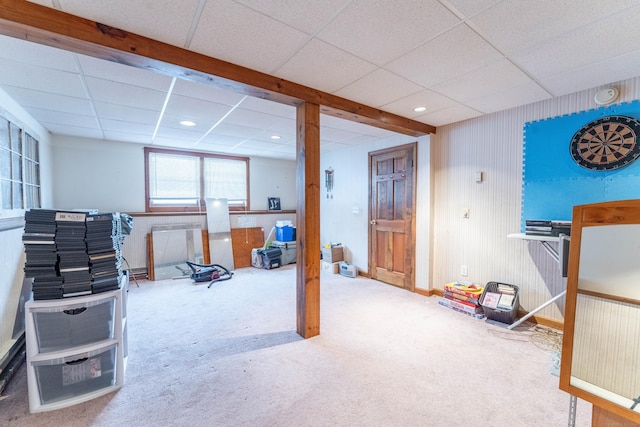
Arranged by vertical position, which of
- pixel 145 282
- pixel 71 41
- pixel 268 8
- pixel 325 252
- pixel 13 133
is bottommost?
pixel 145 282

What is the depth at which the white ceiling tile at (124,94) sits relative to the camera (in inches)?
97.5

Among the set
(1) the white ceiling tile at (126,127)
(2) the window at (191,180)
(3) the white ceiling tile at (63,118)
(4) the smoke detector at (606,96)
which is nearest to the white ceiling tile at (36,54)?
(3) the white ceiling tile at (63,118)

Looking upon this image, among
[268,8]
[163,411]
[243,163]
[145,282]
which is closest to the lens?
[268,8]

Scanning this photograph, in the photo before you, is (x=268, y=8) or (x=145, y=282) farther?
(x=145, y=282)

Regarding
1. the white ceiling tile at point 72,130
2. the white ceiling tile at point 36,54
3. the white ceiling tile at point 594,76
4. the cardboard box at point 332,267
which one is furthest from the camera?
the cardboard box at point 332,267

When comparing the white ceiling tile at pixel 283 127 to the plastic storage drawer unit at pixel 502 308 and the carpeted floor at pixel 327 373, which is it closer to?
the carpeted floor at pixel 327 373

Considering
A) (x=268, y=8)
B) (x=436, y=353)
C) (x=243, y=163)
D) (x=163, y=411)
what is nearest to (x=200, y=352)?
(x=163, y=411)

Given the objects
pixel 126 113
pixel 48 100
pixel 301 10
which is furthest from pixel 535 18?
pixel 48 100

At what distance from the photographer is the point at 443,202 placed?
12.5 feet

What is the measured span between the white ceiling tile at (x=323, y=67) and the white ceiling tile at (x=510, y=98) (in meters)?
1.41

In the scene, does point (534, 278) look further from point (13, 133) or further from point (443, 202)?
point (13, 133)

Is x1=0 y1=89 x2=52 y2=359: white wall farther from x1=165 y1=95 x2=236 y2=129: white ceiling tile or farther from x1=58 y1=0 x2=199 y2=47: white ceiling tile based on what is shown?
x1=58 y1=0 x2=199 y2=47: white ceiling tile

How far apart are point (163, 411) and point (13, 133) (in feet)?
10.4

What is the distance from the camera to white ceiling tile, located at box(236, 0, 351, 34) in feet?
4.94
